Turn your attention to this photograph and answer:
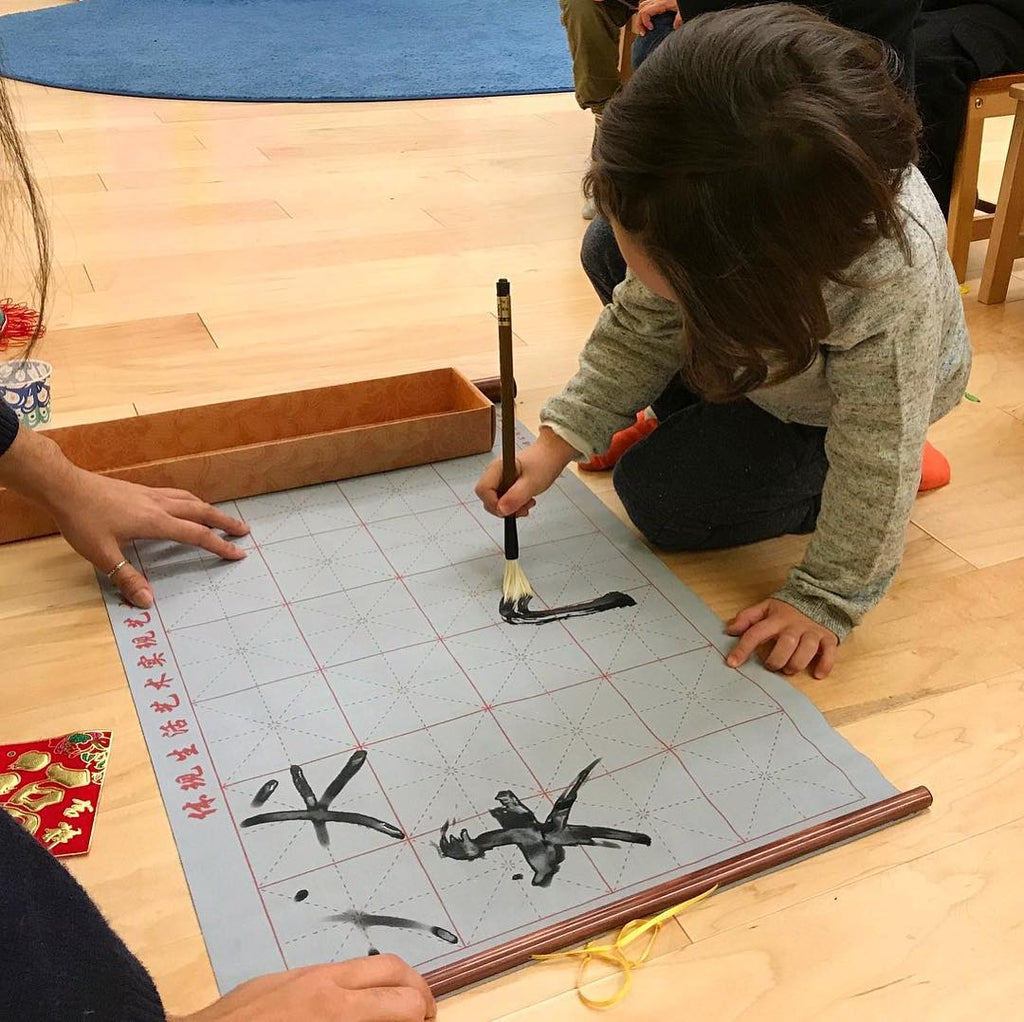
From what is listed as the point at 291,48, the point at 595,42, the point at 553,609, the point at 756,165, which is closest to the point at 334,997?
the point at 553,609

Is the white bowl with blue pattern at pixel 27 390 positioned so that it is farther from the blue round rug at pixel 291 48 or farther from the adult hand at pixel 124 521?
the blue round rug at pixel 291 48

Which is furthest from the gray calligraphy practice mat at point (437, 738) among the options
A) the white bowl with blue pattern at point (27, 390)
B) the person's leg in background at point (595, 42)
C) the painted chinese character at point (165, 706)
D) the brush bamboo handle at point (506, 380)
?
the person's leg in background at point (595, 42)

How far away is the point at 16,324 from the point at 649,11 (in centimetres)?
112

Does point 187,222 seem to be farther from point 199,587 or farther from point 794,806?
point 794,806

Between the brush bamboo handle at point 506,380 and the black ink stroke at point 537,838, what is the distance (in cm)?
35

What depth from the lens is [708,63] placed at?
30.0 inches

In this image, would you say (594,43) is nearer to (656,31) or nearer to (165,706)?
(656,31)

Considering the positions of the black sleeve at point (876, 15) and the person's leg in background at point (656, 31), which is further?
the person's leg in background at point (656, 31)

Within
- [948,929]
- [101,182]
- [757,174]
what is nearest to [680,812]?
[948,929]

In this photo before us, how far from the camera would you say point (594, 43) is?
227cm

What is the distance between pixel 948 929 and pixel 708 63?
60cm

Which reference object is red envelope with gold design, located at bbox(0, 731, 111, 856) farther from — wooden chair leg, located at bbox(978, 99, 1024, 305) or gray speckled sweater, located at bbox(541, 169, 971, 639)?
wooden chair leg, located at bbox(978, 99, 1024, 305)

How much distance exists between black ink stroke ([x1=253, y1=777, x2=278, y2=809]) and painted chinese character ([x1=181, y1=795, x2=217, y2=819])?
31 mm

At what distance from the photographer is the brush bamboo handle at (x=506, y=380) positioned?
40.4 inches
